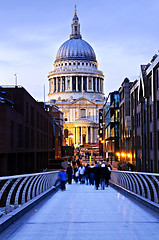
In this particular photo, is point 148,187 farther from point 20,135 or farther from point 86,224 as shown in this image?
point 20,135

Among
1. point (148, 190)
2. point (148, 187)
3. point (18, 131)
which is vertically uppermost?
point (18, 131)

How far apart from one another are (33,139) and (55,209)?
41280 mm

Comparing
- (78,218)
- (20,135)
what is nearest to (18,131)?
(20,135)

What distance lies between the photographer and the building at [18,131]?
3697 centimetres

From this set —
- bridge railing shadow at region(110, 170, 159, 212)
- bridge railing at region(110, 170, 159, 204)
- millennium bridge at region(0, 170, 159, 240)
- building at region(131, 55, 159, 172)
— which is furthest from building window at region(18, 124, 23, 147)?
millennium bridge at region(0, 170, 159, 240)

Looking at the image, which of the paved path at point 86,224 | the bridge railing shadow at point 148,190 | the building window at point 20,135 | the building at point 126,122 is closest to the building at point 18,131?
the building window at point 20,135

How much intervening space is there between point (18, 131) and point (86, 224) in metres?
33.7

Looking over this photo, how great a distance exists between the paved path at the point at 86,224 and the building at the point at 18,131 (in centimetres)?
2239

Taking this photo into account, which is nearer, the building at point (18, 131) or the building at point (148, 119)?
the building at point (18, 131)

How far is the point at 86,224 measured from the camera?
37.6 ft

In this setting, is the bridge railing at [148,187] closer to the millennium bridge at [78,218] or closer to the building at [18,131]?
the millennium bridge at [78,218]

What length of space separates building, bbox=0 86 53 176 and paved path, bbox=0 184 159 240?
22393 millimetres

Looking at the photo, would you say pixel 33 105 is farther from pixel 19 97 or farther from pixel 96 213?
pixel 96 213

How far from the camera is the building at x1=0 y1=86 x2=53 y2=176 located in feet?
121
